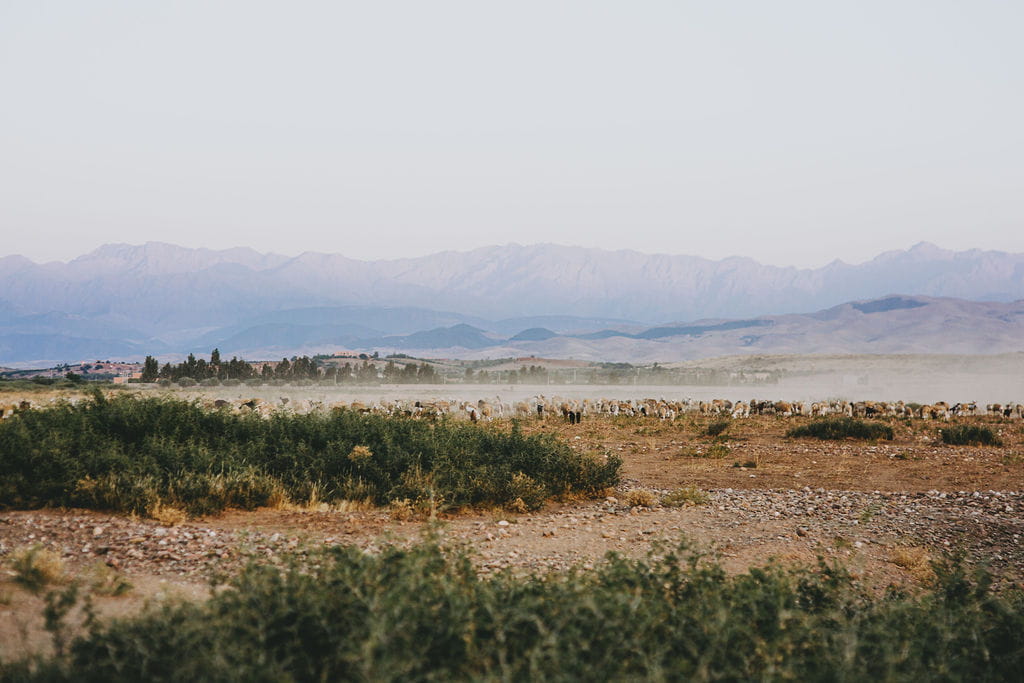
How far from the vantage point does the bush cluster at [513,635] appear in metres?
4.71

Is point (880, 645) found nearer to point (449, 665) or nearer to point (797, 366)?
point (449, 665)

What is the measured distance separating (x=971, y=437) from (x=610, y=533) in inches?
766

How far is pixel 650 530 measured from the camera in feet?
36.9

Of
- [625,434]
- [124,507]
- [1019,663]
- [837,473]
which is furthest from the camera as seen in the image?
[625,434]

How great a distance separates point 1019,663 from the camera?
6.18 m

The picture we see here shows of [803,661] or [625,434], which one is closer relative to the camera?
[803,661]

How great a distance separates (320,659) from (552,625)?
176 centimetres

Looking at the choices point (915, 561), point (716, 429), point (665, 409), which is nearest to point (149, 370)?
point (665, 409)

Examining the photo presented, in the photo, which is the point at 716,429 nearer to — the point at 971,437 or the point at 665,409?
the point at 971,437

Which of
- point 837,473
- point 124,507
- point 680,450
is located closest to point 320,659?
point 124,507

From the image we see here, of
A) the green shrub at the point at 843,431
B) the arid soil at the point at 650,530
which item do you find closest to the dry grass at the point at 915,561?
the arid soil at the point at 650,530

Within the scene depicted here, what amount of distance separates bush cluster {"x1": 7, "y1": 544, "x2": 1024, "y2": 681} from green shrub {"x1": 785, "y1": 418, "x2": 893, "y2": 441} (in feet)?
67.7

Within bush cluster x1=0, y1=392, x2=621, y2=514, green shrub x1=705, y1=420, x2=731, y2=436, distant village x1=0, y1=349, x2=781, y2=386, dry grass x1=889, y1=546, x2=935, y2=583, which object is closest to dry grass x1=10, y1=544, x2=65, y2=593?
bush cluster x1=0, y1=392, x2=621, y2=514

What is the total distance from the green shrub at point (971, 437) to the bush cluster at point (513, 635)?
20313mm
